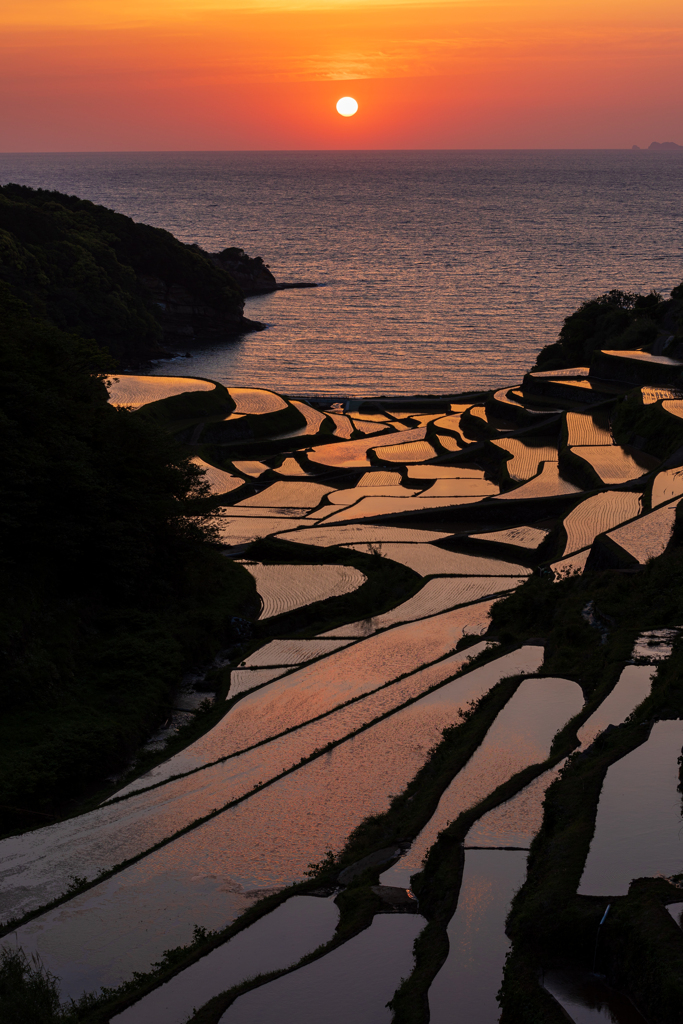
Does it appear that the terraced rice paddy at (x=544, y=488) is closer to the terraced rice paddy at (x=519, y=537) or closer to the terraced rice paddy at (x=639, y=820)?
the terraced rice paddy at (x=519, y=537)

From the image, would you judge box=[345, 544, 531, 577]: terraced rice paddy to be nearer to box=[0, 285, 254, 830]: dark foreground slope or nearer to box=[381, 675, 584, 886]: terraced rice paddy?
box=[0, 285, 254, 830]: dark foreground slope

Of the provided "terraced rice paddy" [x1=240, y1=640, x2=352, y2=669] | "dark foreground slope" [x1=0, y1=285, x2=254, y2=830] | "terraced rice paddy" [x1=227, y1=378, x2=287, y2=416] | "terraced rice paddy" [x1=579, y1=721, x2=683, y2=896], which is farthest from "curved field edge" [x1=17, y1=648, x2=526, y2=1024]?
"terraced rice paddy" [x1=227, y1=378, x2=287, y2=416]

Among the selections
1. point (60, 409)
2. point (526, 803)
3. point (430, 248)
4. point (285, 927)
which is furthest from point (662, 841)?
point (430, 248)

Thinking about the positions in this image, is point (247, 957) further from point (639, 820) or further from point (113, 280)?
point (113, 280)

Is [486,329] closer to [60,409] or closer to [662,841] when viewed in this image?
[60,409]

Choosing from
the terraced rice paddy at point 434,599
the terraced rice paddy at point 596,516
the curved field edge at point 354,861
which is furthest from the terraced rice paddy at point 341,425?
the curved field edge at point 354,861

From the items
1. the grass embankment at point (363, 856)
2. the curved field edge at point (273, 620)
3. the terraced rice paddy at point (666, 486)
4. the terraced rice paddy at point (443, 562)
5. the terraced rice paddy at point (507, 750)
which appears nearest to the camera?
the grass embankment at point (363, 856)

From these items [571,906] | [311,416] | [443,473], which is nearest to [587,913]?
[571,906]
